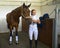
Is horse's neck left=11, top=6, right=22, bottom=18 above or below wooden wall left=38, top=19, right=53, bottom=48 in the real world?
above

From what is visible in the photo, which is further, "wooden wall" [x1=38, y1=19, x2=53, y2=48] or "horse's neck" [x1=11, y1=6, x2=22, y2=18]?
"horse's neck" [x1=11, y1=6, x2=22, y2=18]

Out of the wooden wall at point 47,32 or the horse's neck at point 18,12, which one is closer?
the wooden wall at point 47,32

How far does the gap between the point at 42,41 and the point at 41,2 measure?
3675 mm

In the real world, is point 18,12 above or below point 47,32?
above

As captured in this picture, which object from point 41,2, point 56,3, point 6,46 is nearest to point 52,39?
point 6,46

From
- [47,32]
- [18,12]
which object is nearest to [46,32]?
[47,32]

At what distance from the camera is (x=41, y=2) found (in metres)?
7.99

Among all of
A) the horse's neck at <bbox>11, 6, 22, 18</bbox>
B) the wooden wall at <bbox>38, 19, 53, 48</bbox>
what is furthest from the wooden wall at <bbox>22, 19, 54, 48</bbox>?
the horse's neck at <bbox>11, 6, 22, 18</bbox>

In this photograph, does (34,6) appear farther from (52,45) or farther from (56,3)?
(52,45)

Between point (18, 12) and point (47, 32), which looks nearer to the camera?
point (47, 32)

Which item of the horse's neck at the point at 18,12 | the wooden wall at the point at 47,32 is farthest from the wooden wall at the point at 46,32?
the horse's neck at the point at 18,12

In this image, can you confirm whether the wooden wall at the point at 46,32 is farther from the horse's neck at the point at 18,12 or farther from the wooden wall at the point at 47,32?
the horse's neck at the point at 18,12

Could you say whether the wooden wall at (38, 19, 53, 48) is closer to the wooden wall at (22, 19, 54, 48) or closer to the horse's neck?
the wooden wall at (22, 19, 54, 48)

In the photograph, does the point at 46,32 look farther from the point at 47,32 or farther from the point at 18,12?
the point at 18,12
